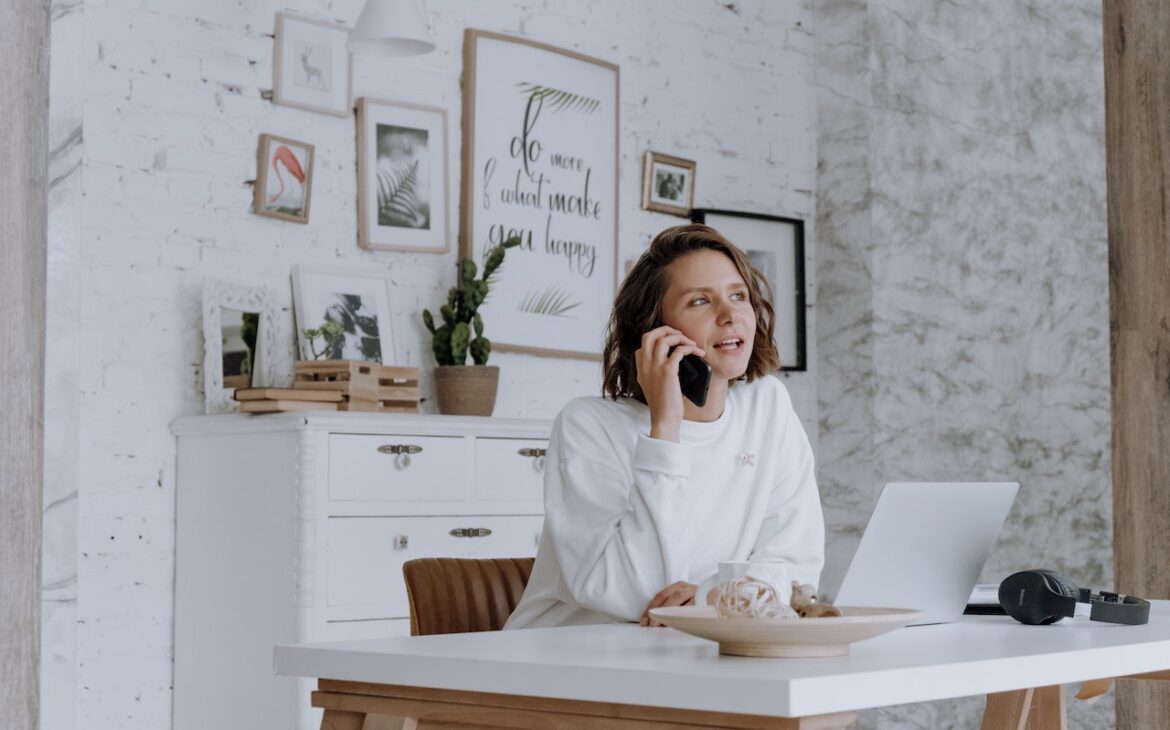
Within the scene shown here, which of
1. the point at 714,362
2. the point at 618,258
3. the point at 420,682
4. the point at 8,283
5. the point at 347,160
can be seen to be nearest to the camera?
the point at 420,682

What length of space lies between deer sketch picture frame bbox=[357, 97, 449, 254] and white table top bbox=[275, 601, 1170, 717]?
2667 millimetres

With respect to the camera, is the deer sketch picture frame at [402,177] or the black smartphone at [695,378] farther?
the deer sketch picture frame at [402,177]

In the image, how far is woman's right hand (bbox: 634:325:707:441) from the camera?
232 centimetres

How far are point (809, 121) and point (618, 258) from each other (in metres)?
1.17

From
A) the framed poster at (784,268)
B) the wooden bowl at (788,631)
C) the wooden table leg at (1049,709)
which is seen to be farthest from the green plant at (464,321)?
the wooden bowl at (788,631)

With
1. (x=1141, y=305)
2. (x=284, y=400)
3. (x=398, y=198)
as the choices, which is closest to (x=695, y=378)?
(x=284, y=400)

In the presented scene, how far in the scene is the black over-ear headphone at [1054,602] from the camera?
2.03 m

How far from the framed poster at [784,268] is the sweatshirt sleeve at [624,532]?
330 cm

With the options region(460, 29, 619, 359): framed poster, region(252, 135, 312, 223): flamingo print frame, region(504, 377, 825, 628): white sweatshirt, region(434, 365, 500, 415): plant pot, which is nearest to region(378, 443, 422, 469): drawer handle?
region(434, 365, 500, 415): plant pot

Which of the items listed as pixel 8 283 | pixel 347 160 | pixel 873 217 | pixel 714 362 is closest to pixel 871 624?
pixel 714 362

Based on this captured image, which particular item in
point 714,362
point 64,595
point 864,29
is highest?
point 864,29

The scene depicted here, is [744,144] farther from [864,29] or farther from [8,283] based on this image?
[8,283]

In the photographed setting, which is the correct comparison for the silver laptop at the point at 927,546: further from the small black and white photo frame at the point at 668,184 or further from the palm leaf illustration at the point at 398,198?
the small black and white photo frame at the point at 668,184

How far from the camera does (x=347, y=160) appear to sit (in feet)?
14.4
